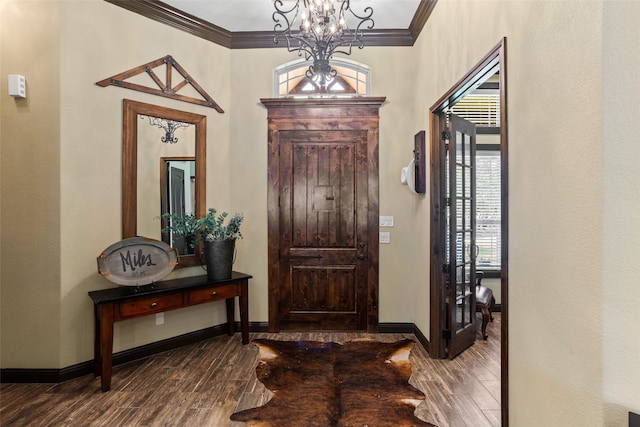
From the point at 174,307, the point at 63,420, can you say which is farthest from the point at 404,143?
the point at 63,420

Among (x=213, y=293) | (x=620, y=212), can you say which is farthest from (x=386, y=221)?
(x=620, y=212)

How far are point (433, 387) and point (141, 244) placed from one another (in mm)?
2751

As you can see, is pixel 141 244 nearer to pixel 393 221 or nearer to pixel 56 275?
pixel 56 275

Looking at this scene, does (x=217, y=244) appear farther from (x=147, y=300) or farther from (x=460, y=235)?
(x=460, y=235)

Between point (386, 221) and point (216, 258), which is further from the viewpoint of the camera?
point (386, 221)

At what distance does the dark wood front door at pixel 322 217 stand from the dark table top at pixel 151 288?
0.70m

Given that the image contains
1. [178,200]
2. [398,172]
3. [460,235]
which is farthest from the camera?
[398,172]

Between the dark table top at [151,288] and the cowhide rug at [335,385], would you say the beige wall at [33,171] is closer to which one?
the dark table top at [151,288]

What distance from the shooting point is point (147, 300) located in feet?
9.39

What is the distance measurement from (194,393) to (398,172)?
2.95 meters

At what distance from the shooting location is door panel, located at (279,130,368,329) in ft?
12.7

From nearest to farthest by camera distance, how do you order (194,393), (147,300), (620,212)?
(620,212) → (194,393) → (147,300)

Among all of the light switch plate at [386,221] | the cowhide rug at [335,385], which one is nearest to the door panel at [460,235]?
the cowhide rug at [335,385]

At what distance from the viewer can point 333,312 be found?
12.8 ft
